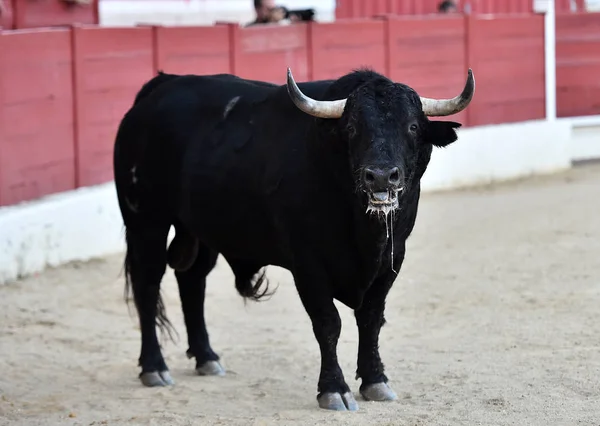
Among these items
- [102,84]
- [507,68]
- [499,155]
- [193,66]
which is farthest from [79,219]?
[507,68]

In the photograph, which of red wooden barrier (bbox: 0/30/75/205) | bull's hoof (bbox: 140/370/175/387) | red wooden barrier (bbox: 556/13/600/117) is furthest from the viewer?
red wooden barrier (bbox: 556/13/600/117)

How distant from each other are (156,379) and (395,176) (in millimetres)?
1734

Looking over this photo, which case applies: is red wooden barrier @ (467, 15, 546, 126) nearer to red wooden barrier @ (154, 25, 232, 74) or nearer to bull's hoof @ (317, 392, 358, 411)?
red wooden barrier @ (154, 25, 232, 74)

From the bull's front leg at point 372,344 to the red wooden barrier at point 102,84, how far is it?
4.07 metres

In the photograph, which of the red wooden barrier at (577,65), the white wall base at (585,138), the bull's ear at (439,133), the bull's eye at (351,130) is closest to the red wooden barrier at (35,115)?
the bull's eye at (351,130)

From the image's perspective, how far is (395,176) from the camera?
448 cm

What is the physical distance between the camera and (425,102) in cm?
491

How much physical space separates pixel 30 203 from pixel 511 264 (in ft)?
9.60

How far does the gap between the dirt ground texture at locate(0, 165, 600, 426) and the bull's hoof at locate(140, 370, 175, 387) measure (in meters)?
0.08

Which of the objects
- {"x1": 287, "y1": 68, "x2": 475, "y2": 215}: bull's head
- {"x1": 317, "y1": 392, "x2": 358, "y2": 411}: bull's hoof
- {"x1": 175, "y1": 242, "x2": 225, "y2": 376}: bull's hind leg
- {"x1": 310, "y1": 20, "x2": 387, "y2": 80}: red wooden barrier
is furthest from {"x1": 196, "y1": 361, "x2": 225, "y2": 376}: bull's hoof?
{"x1": 310, "y1": 20, "x2": 387, "y2": 80}: red wooden barrier

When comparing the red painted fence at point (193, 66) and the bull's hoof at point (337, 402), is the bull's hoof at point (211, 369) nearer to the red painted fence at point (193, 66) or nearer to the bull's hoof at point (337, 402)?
the bull's hoof at point (337, 402)

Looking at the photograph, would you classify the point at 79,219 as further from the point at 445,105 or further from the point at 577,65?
the point at 577,65

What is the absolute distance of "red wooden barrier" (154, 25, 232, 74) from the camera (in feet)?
31.7

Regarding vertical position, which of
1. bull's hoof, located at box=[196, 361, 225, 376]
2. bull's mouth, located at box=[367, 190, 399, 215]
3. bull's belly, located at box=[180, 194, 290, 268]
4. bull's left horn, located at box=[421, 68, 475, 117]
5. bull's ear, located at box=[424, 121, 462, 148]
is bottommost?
bull's hoof, located at box=[196, 361, 225, 376]
